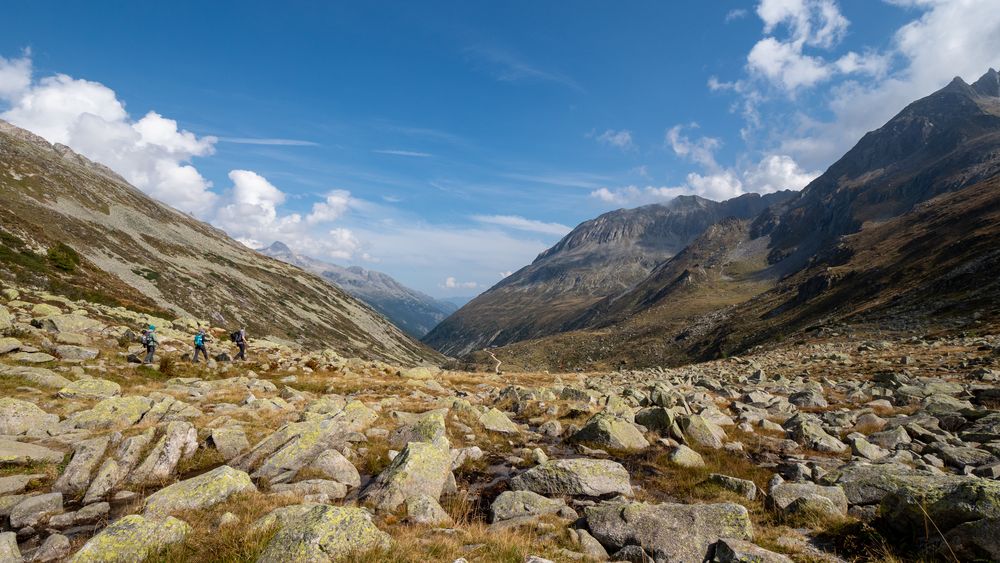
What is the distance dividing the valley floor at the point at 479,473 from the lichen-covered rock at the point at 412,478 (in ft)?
0.18

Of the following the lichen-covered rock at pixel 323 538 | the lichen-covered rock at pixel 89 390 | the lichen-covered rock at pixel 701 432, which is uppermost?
the lichen-covered rock at pixel 89 390

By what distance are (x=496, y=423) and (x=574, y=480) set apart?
21.6 feet

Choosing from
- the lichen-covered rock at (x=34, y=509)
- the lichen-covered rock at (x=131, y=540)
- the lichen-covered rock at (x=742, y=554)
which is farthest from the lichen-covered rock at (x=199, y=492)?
the lichen-covered rock at (x=742, y=554)

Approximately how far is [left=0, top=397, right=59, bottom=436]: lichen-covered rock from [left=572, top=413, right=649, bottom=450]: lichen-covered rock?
17.6 meters

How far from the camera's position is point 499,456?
47.9 feet

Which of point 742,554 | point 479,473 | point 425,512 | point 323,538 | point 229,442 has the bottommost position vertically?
point 479,473

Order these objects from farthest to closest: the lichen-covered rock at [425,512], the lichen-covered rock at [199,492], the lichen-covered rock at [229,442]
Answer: the lichen-covered rock at [229,442] → the lichen-covered rock at [425,512] → the lichen-covered rock at [199,492]

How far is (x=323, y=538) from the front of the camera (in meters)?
6.73

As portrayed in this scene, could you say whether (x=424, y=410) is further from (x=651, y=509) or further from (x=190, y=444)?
(x=651, y=509)

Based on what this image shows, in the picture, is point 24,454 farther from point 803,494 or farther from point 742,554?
point 803,494

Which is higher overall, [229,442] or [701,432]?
[229,442]

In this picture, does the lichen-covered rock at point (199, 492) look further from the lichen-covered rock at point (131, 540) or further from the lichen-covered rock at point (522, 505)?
the lichen-covered rock at point (522, 505)

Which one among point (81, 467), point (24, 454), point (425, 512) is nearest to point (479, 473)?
point (425, 512)

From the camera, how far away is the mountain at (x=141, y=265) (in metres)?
64.6
